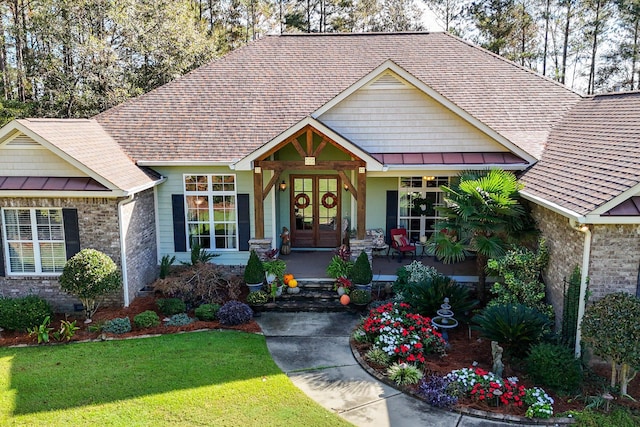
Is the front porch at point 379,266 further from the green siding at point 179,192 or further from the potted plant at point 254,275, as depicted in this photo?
the green siding at point 179,192

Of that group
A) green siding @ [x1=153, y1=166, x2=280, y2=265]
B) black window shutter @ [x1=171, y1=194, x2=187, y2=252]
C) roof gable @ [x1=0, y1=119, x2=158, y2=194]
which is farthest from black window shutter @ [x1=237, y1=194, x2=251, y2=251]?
roof gable @ [x1=0, y1=119, x2=158, y2=194]

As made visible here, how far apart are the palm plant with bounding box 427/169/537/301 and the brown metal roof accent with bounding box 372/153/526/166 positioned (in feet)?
5.02

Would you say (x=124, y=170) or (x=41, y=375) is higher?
(x=124, y=170)

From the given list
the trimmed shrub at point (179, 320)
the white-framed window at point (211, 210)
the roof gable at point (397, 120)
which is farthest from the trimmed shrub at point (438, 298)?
the white-framed window at point (211, 210)

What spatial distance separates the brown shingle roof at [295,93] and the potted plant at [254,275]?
319cm

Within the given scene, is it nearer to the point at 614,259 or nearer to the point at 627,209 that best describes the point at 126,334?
the point at 614,259

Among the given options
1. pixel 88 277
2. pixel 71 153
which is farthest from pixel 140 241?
pixel 71 153

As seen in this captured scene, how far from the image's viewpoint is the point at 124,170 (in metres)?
12.5

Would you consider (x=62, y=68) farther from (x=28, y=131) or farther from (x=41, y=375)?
(x=41, y=375)

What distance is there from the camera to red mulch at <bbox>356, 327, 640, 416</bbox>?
7801 mm

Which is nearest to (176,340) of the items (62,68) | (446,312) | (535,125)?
(446,312)

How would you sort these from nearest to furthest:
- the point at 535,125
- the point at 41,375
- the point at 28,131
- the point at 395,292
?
the point at 41,375 → the point at 28,131 → the point at 395,292 → the point at 535,125

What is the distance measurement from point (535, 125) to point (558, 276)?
6.48 metres

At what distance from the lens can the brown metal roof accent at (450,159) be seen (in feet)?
42.9
